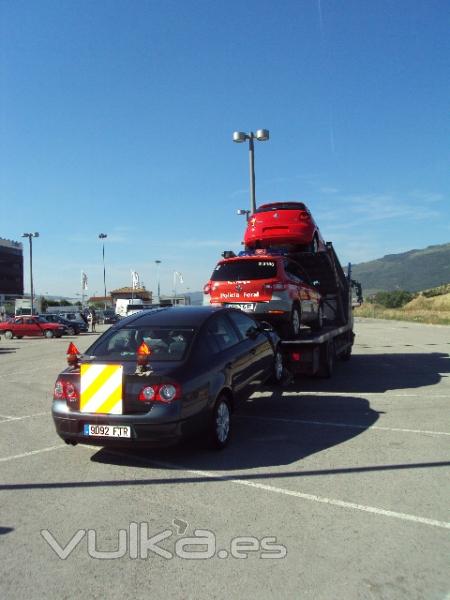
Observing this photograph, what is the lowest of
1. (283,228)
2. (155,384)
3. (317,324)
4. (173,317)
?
(155,384)

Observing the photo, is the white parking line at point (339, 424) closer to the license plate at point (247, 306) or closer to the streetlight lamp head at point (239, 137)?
the license plate at point (247, 306)

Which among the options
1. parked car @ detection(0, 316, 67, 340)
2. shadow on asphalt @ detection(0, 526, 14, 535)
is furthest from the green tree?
shadow on asphalt @ detection(0, 526, 14, 535)

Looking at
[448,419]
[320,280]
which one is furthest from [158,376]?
[320,280]

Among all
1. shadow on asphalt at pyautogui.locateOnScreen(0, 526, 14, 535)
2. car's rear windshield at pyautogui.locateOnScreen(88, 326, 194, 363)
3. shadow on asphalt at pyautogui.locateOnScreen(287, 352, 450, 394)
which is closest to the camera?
shadow on asphalt at pyautogui.locateOnScreen(0, 526, 14, 535)

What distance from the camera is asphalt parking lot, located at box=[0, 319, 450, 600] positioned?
332 centimetres

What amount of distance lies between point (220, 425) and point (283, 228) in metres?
7.23

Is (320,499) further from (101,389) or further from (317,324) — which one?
(317,324)

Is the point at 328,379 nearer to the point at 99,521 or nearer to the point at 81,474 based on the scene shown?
the point at 81,474

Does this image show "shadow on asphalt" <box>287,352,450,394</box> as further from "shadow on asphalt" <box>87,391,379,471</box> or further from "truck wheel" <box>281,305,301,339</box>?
"shadow on asphalt" <box>87,391,379,471</box>

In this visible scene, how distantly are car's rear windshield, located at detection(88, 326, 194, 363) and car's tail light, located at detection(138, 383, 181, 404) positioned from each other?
52 centimetres

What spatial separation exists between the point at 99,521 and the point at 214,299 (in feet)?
20.7

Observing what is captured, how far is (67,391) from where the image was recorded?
19.0 feet

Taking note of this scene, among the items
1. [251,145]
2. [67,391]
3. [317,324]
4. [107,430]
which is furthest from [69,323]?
[107,430]

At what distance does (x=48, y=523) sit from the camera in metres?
4.23
